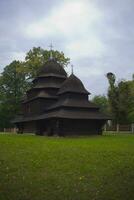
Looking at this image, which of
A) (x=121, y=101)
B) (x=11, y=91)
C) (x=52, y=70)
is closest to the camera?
(x=52, y=70)

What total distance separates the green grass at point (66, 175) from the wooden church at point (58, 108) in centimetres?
1985

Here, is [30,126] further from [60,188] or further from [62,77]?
[60,188]

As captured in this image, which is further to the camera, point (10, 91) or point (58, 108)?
point (10, 91)

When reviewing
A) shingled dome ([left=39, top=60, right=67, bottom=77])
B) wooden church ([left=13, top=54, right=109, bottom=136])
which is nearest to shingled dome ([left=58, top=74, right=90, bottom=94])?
wooden church ([left=13, top=54, right=109, bottom=136])

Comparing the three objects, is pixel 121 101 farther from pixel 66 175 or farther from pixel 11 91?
pixel 66 175

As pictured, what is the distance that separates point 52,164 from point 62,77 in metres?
34.1

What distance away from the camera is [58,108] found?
134 feet

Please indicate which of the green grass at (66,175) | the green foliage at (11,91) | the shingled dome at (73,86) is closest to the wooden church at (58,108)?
the shingled dome at (73,86)

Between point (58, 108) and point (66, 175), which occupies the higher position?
point (58, 108)

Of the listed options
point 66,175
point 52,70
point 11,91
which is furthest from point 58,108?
point 11,91

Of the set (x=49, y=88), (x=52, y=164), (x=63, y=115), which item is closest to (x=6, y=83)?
(x=49, y=88)

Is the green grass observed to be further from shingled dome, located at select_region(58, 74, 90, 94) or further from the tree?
the tree

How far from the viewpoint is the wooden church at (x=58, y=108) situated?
39.8 m

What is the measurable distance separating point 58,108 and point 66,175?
26.5 m
